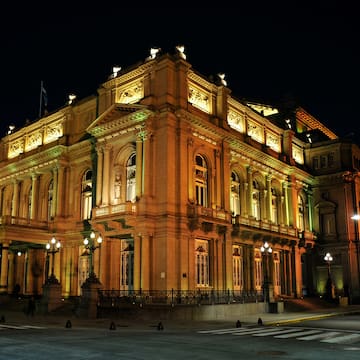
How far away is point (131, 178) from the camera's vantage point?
37.8m

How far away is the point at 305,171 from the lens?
54812 mm

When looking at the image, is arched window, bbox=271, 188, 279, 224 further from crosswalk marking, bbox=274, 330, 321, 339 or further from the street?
the street

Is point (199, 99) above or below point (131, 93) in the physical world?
below

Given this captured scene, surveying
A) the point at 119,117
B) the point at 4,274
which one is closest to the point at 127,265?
the point at 119,117

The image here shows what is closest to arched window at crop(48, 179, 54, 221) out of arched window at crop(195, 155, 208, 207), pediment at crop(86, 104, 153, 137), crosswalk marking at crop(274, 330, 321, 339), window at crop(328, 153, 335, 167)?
pediment at crop(86, 104, 153, 137)

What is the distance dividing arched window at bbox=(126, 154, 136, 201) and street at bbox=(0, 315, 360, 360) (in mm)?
17401

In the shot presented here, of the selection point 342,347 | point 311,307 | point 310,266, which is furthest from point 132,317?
point 310,266

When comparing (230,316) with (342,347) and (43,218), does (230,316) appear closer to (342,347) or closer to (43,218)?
(342,347)

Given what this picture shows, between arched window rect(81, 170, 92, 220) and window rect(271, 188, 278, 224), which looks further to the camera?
window rect(271, 188, 278, 224)

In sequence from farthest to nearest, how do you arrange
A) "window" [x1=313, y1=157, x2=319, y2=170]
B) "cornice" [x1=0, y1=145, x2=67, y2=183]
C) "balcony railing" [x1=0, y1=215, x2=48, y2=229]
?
"window" [x1=313, y1=157, x2=319, y2=170] → "cornice" [x1=0, y1=145, x2=67, y2=183] → "balcony railing" [x1=0, y1=215, x2=48, y2=229]

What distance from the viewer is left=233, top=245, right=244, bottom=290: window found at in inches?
1624

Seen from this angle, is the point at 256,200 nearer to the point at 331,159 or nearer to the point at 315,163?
the point at 315,163

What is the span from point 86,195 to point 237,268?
14.9 metres

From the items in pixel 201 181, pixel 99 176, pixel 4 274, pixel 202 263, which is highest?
pixel 99 176
